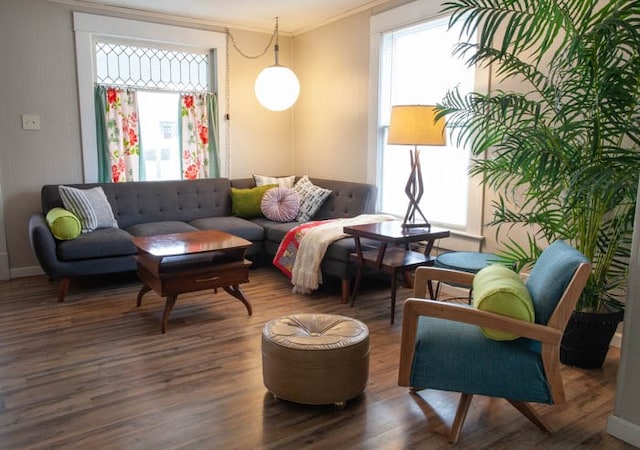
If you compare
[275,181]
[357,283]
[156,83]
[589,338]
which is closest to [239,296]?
[357,283]

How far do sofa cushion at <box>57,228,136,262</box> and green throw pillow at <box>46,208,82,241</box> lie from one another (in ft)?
0.15

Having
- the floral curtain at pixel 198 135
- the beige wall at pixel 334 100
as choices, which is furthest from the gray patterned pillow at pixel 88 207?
the beige wall at pixel 334 100

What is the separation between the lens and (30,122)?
4.41m

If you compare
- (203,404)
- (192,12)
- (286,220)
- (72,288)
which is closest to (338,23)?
(192,12)

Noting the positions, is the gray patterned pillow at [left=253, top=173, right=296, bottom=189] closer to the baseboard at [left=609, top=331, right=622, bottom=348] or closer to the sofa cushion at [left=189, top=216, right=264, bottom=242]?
the sofa cushion at [left=189, top=216, right=264, bottom=242]

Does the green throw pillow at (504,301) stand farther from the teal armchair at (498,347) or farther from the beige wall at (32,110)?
the beige wall at (32,110)

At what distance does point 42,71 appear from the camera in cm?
444

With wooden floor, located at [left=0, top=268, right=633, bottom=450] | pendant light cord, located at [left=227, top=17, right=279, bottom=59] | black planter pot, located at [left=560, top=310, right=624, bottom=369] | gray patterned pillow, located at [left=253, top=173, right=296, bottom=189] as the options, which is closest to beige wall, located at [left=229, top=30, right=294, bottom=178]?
pendant light cord, located at [left=227, top=17, right=279, bottom=59]

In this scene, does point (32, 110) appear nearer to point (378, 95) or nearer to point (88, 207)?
point (88, 207)

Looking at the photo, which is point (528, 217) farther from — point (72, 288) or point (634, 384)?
point (72, 288)

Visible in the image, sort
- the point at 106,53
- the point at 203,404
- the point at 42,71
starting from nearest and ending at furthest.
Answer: the point at 203,404
the point at 42,71
the point at 106,53

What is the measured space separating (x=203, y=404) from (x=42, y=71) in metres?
3.55

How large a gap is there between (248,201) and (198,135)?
0.93 m

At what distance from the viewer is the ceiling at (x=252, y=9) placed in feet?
14.8
